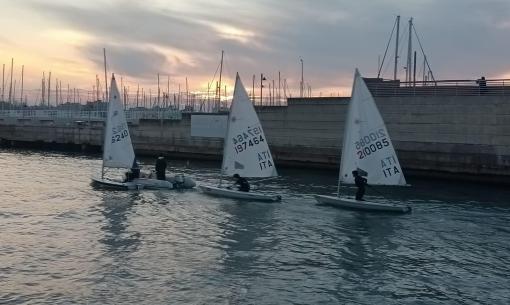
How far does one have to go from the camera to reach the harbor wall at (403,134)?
41.1m

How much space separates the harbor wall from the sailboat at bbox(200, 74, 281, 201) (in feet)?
62.4

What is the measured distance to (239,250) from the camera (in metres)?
18.4

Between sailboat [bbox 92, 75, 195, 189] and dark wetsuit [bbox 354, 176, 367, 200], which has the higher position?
sailboat [bbox 92, 75, 195, 189]

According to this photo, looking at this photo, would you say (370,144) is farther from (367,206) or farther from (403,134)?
(403,134)

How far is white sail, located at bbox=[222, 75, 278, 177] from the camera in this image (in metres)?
29.7

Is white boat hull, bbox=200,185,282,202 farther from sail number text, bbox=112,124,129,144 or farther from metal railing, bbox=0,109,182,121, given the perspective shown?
metal railing, bbox=0,109,182,121

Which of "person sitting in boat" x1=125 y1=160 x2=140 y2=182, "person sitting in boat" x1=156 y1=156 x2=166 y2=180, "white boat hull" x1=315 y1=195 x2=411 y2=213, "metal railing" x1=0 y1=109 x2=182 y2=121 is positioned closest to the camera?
"white boat hull" x1=315 y1=195 x2=411 y2=213

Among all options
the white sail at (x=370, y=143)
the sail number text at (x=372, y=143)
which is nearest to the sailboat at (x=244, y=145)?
the white sail at (x=370, y=143)

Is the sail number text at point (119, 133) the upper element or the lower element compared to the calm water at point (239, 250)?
upper

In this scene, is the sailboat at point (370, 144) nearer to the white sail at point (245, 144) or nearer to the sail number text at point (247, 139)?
the white sail at point (245, 144)

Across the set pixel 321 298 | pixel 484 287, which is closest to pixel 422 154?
pixel 484 287

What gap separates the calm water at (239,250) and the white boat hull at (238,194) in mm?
623

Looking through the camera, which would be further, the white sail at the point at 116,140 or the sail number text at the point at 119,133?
the sail number text at the point at 119,133

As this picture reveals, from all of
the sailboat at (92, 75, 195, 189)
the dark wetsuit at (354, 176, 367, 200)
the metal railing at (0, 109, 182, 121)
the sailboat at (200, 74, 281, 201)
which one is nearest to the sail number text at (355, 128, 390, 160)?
the dark wetsuit at (354, 176, 367, 200)
